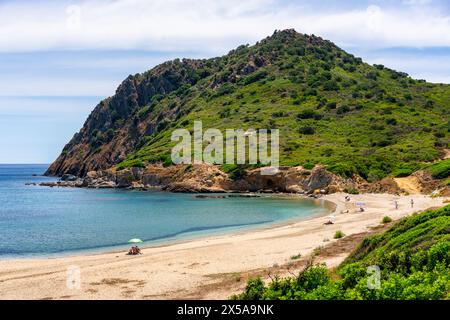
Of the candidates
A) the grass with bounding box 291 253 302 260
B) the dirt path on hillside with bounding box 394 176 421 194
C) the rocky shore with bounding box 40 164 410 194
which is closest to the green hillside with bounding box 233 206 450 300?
the grass with bounding box 291 253 302 260

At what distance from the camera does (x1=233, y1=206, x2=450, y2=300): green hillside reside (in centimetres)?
1361

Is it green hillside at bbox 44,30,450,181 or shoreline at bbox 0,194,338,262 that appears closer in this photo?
shoreline at bbox 0,194,338,262

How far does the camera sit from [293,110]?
130 m

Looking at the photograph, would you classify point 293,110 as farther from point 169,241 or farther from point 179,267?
point 179,267

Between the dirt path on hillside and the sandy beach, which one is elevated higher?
the dirt path on hillside

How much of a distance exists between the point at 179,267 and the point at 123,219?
108 ft

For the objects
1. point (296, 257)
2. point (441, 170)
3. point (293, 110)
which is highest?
point (293, 110)

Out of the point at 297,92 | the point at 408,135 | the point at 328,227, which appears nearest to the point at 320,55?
the point at 297,92

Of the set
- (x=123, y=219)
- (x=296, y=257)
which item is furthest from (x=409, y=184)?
(x=296, y=257)

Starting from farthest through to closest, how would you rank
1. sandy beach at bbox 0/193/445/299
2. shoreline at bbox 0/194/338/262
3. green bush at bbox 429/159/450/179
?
green bush at bbox 429/159/450/179 → shoreline at bbox 0/194/338/262 → sandy beach at bbox 0/193/445/299

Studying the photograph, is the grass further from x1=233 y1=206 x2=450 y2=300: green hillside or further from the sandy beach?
x1=233 y1=206 x2=450 y2=300: green hillside

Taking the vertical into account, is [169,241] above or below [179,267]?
below

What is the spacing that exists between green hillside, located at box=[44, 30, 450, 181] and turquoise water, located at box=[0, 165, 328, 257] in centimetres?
2383

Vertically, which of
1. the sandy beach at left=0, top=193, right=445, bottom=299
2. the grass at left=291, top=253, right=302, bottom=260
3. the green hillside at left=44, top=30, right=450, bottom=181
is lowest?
the sandy beach at left=0, top=193, right=445, bottom=299
